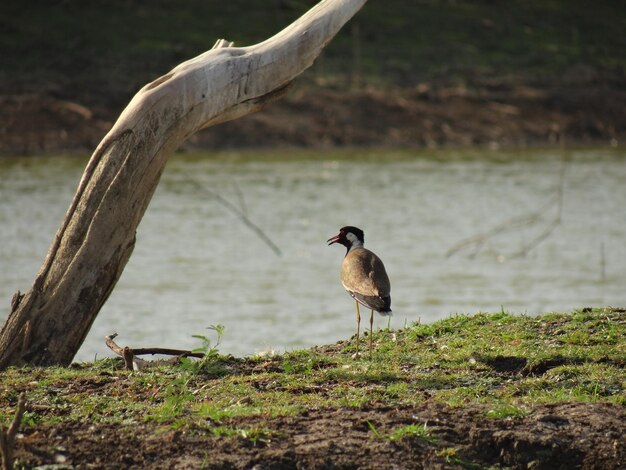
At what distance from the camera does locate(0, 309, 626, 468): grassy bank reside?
6.28m

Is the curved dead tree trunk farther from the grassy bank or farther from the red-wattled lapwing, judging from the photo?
the red-wattled lapwing

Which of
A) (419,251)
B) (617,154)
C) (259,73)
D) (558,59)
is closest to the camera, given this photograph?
(259,73)

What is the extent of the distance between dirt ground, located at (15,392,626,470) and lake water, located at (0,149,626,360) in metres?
6.83

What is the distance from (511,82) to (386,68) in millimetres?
4611

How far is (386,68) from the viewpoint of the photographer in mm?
41156

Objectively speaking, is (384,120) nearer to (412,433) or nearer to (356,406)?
(356,406)

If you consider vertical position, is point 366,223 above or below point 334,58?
below

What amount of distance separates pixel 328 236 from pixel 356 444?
17682 mm

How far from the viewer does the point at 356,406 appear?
6.95 m

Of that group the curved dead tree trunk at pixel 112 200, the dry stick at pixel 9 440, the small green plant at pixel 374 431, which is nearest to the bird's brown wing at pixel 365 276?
the curved dead tree trunk at pixel 112 200

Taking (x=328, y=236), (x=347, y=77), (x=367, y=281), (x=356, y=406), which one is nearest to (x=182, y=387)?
(x=356, y=406)

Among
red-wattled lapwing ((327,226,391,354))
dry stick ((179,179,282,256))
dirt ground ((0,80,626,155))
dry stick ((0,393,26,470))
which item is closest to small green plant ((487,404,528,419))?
red-wattled lapwing ((327,226,391,354))

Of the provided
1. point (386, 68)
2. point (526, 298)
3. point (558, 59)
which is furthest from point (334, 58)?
point (526, 298)

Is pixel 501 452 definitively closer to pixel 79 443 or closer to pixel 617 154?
pixel 79 443
